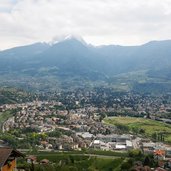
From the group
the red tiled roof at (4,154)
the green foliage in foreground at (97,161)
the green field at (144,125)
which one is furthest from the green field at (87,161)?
the red tiled roof at (4,154)

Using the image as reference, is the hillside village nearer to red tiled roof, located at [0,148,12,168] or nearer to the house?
the house

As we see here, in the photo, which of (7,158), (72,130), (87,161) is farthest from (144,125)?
(7,158)

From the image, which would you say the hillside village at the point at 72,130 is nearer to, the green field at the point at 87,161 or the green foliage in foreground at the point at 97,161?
the green foliage in foreground at the point at 97,161

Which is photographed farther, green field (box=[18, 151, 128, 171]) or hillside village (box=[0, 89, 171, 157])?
hillside village (box=[0, 89, 171, 157])

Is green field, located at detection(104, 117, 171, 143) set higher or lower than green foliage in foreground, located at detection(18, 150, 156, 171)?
lower

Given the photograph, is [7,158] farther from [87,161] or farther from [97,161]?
[97,161]

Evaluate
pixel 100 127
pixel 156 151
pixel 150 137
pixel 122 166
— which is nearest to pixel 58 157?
pixel 122 166

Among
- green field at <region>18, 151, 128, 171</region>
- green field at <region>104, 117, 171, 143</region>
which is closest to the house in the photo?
green field at <region>18, 151, 128, 171</region>

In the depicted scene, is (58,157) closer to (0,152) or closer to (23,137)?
(23,137)
